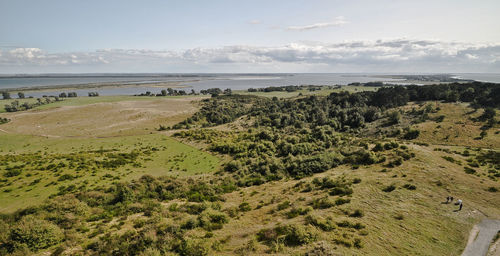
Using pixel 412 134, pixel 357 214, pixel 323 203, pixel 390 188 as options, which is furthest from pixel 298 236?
pixel 412 134

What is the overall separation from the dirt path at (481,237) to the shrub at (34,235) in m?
39.5

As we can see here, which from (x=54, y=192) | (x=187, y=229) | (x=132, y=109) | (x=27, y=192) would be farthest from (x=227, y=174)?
(x=132, y=109)

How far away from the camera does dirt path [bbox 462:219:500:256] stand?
1871cm

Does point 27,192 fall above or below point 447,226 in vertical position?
below

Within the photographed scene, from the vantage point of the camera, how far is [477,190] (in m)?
30.5

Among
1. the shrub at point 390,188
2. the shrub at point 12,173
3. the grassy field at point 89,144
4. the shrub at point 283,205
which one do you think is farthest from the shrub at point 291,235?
the shrub at point 12,173

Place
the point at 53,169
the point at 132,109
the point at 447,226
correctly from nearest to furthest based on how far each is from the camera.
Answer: the point at 447,226
the point at 53,169
the point at 132,109

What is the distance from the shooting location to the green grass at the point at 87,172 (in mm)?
37500

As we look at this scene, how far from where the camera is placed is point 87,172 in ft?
152

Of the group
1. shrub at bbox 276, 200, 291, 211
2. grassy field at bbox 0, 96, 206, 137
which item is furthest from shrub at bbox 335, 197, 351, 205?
grassy field at bbox 0, 96, 206, 137

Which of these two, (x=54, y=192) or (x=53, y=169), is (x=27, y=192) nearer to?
(x=54, y=192)

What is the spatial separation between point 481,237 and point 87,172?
213 feet

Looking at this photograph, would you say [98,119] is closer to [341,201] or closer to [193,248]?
[193,248]

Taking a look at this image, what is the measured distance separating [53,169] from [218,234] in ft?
155
